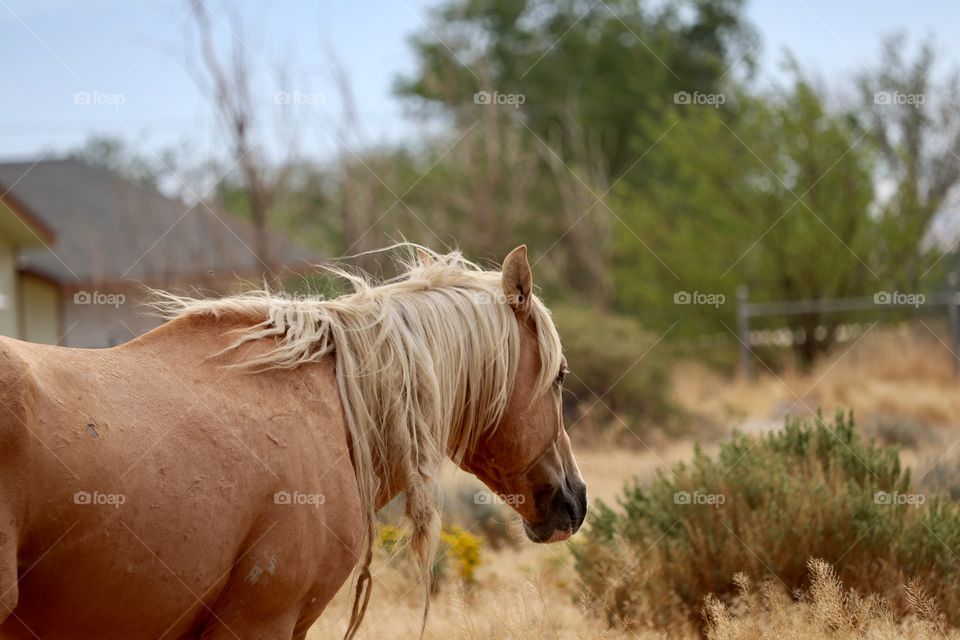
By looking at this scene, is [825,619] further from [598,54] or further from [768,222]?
[598,54]

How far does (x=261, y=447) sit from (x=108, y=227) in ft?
68.0

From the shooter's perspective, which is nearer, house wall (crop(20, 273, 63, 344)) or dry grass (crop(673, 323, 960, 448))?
dry grass (crop(673, 323, 960, 448))

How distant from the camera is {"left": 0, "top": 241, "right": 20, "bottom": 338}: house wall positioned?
15.1 m

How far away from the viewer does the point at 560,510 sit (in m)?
3.47

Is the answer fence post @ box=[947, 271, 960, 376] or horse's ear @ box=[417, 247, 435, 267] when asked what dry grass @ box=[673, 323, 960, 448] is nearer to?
fence post @ box=[947, 271, 960, 376]

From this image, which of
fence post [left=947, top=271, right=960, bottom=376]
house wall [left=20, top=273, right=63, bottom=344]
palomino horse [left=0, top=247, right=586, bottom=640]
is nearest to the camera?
palomino horse [left=0, top=247, right=586, bottom=640]

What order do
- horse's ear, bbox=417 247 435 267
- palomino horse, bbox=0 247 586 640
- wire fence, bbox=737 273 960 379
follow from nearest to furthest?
palomino horse, bbox=0 247 586 640
horse's ear, bbox=417 247 435 267
wire fence, bbox=737 273 960 379

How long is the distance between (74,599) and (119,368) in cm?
59

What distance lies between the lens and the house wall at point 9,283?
15.1m

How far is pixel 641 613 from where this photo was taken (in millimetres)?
4605

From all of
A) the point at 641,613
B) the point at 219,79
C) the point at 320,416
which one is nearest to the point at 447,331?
the point at 320,416

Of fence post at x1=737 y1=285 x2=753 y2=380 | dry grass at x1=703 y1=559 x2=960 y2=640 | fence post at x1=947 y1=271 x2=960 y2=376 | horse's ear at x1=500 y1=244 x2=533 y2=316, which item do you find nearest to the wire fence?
fence post at x1=737 y1=285 x2=753 y2=380

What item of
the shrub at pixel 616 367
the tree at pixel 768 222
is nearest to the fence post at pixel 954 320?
the tree at pixel 768 222

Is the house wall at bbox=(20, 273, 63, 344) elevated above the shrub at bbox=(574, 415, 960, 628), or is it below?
above
